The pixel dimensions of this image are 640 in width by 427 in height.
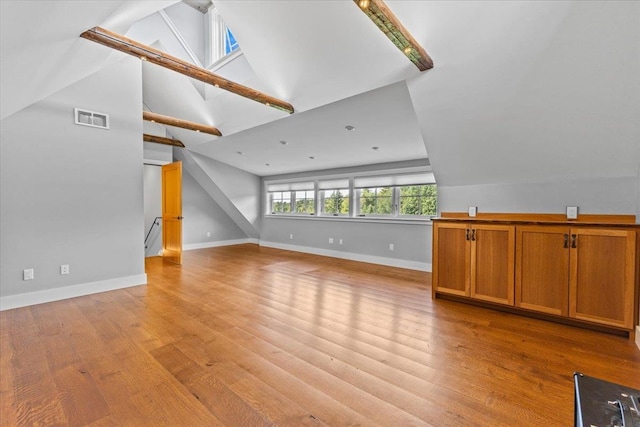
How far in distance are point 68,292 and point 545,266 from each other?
217 inches

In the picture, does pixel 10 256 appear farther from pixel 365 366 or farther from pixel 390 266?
pixel 390 266

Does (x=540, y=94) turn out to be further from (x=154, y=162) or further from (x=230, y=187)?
(x=154, y=162)

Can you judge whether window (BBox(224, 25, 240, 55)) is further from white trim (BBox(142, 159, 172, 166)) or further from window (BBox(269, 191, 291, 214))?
window (BBox(269, 191, 291, 214))

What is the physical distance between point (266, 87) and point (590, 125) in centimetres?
371

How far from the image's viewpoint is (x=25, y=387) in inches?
70.1

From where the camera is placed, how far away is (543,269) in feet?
9.26

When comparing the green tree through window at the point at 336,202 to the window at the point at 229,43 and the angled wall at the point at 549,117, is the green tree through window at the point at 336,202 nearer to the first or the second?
the angled wall at the point at 549,117

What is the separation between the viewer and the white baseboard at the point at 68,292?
3.13 m

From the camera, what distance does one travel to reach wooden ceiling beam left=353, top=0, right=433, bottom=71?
1926mm

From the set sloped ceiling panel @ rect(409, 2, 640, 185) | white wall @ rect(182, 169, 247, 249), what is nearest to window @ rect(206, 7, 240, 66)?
white wall @ rect(182, 169, 247, 249)

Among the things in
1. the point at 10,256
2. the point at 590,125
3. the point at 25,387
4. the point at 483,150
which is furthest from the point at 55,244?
the point at 590,125

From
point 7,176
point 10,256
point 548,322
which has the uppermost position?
point 7,176

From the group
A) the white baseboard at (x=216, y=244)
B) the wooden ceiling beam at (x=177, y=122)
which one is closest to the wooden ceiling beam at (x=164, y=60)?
the wooden ceiling beam at (x=177, y=122)

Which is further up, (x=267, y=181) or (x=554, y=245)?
(x=267, y=181)
